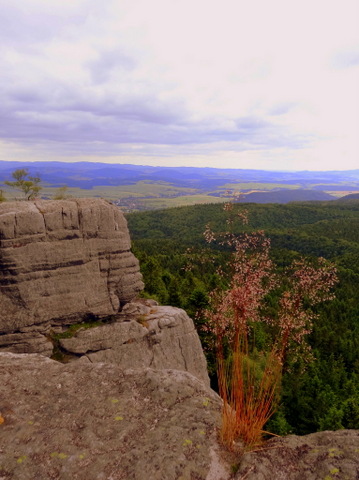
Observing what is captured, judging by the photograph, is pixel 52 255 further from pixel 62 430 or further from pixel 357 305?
pixel 357 305

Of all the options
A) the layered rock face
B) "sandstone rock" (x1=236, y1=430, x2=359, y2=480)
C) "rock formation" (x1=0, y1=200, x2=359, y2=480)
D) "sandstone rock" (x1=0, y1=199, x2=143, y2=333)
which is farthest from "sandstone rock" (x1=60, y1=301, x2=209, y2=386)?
"sandstone rock" (x1=236, y1=430, x2=359, y2=480)

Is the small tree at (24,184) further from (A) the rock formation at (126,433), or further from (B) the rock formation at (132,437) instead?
(B) the rock formation at (132,437)

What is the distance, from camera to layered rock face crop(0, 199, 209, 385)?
2317cm

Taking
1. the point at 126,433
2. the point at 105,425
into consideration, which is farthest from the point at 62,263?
the point at 126,433

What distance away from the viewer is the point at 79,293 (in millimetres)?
25859

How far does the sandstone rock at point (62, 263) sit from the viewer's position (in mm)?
23109

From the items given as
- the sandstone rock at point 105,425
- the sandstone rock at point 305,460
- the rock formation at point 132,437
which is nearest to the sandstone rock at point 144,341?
the sandstone rock at point 105,425

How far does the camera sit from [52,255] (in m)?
24.7

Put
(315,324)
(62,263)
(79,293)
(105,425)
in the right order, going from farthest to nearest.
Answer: (315,324)
(79,293)
(62,263)
(105,425)

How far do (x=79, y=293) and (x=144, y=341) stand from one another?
6.76 metres

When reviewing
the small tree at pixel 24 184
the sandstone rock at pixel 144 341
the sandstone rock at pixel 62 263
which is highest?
the small tree at pixel 24 184

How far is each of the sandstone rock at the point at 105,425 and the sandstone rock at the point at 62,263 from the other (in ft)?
45.6

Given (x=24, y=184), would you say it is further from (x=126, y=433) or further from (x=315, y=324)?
(x=315, y=324)

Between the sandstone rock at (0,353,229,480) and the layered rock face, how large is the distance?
551 inches
